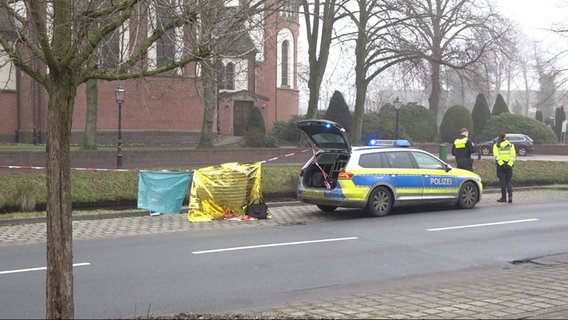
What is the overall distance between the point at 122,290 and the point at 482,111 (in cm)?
4837

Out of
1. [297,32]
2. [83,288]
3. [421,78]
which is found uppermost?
[297,32]

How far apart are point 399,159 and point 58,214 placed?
1118cm

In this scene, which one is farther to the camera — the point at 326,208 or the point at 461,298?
the point at 326,208

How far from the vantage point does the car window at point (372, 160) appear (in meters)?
14.5

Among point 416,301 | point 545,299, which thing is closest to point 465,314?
point 416,301

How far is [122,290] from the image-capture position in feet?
25.0

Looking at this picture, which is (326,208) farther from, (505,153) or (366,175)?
(505,153)

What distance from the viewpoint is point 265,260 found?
31.5 feet

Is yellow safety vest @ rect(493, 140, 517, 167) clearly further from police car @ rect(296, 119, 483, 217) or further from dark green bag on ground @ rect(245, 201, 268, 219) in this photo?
dark green bag on ground @ rect(245, 201, 268, 219)

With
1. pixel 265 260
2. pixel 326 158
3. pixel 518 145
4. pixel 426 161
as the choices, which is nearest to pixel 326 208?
pixel 326 158

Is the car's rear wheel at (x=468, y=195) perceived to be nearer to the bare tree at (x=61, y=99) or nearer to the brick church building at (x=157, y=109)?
the bare tree at (x=61, y=99)

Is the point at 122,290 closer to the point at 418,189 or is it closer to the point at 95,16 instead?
the point at 95,16

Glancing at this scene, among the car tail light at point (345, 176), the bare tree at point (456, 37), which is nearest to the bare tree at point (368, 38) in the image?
the bare tree at point (456, 37)

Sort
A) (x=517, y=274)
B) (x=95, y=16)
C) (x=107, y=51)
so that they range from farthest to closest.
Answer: (x=517, y=274)
(x=107, y=51)
(x=95, y=16)
